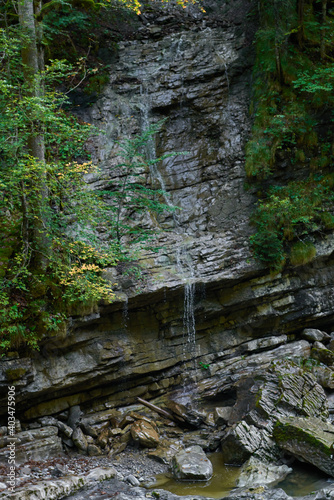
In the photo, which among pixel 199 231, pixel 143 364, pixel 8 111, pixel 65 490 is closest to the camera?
pixel 65 490

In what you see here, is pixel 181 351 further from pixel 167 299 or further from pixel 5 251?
pixel 5 251

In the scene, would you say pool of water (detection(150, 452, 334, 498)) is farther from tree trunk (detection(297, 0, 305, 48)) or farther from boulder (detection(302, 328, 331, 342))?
tree trunk (detection(297, 0, 305, 48))

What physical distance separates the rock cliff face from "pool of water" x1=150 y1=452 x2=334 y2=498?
2.83 m

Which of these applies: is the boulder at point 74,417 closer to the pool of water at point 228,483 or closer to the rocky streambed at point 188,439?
the rocky streambed at point 188,439

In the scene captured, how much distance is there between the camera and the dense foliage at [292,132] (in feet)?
37.5

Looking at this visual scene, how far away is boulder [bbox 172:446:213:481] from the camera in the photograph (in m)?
7.45

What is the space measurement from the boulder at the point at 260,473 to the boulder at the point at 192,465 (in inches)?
26.5

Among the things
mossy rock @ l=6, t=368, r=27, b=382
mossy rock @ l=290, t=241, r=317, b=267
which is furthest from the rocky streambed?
mossy rock @ l=290, t=241, r=317, b=267

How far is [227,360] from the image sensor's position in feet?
36.3

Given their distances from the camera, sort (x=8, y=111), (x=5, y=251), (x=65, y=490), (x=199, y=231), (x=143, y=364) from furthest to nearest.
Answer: (x=199, y=231), (x=143, y=364), (x=5, y=251), (x=8, y=111), (x=65, y=490)

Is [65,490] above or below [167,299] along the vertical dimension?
below

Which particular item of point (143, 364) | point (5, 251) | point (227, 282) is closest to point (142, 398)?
point (143, 364)

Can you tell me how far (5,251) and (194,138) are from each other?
8318 mm

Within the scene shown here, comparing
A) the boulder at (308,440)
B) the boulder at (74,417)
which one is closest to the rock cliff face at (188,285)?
the boulder at (74,417)
